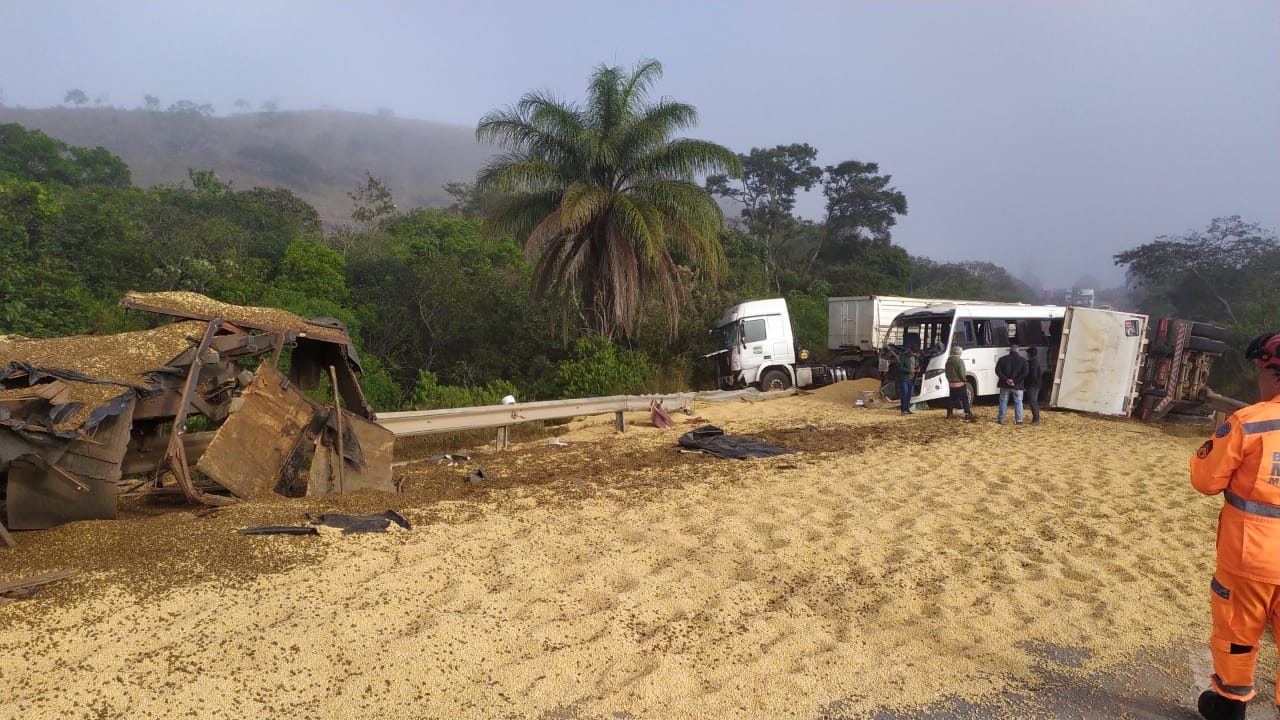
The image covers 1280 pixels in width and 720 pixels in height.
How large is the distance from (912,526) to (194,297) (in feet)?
23.1

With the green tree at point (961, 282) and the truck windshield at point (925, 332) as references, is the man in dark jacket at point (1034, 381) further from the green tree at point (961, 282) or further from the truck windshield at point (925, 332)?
the green tree at point (961, 282)

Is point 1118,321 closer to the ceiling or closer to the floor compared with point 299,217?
closer to the floor

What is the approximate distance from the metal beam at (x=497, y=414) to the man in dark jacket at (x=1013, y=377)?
6.19 meters

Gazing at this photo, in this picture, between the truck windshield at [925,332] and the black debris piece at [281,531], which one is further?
the truck windshield at [925,332]

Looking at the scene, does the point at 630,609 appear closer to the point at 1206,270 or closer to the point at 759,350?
the point at 759,350

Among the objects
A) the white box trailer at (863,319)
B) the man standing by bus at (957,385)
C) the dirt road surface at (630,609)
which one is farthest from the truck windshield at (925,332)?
the dirt road surface at (630,609)

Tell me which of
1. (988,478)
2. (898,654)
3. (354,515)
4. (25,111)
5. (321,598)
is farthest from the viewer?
(25,111)

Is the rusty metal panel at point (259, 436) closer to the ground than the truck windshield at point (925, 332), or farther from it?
closer to the ground

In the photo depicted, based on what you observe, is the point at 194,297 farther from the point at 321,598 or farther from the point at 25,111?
the point at 25,111

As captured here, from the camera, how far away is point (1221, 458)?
346 centimetres

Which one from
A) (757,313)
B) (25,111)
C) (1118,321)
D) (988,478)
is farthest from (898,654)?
(25,111)

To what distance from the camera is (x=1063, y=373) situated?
14859 mm

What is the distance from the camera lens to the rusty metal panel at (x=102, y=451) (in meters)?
5.05

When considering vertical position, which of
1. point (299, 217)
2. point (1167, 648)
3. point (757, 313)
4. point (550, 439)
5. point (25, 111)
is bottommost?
point (550, 439)
